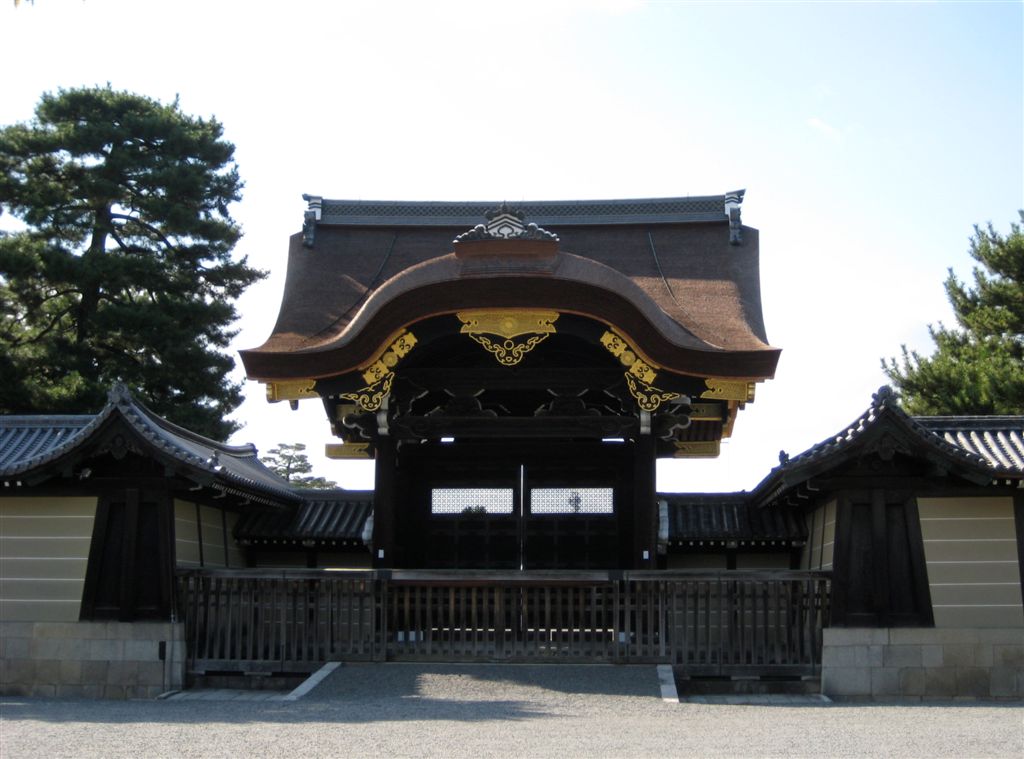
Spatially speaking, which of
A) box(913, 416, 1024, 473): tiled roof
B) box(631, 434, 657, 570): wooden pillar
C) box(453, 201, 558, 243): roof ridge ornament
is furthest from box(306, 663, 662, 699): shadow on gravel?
box(453, 201, 558, 243): roof ridge ornament

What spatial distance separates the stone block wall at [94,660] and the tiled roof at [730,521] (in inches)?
253

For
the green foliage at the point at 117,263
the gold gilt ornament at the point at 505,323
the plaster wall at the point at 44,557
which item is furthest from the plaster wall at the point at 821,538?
the green foliage at the point at 117,263

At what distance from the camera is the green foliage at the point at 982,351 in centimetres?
2073

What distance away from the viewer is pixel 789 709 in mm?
10109

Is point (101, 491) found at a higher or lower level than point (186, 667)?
higher

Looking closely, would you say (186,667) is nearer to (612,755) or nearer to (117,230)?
(612,755)

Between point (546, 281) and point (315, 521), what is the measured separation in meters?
5.57

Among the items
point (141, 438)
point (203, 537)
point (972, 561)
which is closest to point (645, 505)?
point (972, 561)

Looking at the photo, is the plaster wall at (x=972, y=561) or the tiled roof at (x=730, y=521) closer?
the plaster wall at (x=972, y=561)

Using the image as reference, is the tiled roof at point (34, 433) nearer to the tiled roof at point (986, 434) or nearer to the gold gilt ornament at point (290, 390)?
the gold gilt ornament at point (290, 390)

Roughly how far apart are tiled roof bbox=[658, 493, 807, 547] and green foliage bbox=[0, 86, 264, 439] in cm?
1310

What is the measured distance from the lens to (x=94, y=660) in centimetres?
1179

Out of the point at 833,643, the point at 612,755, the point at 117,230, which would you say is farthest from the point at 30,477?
the point at 117,230

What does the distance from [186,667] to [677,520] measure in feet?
21.7
